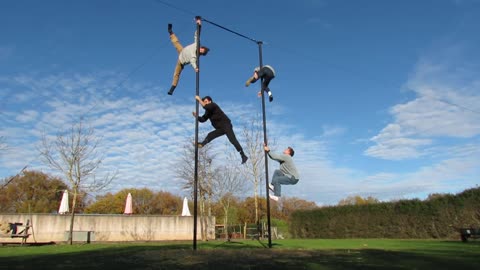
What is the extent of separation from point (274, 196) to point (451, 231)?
12795 millimetres

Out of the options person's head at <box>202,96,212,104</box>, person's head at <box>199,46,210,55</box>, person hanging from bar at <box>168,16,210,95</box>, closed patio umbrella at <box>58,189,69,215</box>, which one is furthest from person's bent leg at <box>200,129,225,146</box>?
closed patio umbrella at <box>58,189,69,215</box>

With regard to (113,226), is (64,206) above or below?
above

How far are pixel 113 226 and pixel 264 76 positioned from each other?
20.1 meters

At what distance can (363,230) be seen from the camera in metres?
22.8

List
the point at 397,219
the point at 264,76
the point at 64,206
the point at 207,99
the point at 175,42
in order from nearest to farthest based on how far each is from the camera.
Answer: the point at 207,99, the point at 175,42, the point at 264,76, the point at 397,219, the point at 64,206

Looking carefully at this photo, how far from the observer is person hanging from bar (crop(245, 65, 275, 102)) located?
1060 cm

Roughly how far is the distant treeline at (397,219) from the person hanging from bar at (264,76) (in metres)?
13.2

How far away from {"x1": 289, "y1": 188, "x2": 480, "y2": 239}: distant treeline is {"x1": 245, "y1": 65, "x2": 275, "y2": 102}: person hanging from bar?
1315cm

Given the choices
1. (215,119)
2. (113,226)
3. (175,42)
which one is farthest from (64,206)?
(215,119)

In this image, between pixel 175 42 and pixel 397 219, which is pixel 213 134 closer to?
pixel 175 42

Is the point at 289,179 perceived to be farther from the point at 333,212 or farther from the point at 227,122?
the point at 333,212

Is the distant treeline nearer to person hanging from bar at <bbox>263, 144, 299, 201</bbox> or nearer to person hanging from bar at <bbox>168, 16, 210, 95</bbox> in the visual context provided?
A: person hanging from bar at <bbox>263, 144, 299, 201</bbox>

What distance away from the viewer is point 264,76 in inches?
423

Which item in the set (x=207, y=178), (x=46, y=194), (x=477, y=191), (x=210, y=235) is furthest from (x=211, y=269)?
(x=46, y=194)
